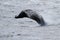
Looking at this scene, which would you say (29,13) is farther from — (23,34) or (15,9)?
(15,9)

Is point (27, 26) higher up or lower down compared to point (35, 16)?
lower down

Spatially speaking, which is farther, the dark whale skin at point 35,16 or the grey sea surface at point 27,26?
the dark whale skin at point 35,16

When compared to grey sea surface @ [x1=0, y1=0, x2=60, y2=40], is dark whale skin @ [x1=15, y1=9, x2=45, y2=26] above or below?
above

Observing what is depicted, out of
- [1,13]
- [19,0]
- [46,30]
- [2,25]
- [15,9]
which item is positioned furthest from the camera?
[19,0]

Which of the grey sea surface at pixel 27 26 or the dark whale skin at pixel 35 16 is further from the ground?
the dark whale skin at pixel 35 16

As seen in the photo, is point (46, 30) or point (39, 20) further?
point (39, 20)

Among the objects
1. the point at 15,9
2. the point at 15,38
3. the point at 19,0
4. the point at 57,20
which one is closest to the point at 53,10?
the point at 15,9

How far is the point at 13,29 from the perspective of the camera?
9242 mm

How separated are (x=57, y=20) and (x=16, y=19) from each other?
136 centimetres

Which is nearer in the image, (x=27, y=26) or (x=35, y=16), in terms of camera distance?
(x=27, y=26)

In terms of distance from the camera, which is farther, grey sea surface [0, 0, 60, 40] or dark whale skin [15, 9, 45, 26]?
dark whale skin [15, 9, 45, 26]

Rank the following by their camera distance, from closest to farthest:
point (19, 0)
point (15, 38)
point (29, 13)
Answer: point (15, 38) → point (29, 13) → point (19, 0)

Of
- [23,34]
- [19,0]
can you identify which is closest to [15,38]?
[23,34]

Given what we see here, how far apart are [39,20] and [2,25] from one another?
1142 millimetres
